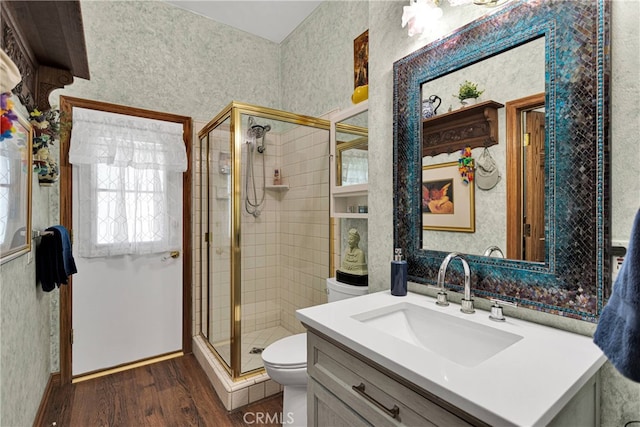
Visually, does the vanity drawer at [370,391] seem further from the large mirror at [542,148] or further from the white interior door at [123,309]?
the white interior door at [123,309]

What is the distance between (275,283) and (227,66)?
2.03 meters

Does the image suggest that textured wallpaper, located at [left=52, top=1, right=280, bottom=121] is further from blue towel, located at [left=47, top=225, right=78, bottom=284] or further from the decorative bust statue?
the decorative bust statue

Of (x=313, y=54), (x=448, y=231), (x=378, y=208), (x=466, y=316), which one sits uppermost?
(x=313, y=54)

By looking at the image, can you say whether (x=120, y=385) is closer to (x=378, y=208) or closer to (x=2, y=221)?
(x=2, y=221)

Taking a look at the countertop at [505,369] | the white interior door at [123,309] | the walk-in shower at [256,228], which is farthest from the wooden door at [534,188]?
the white interior door at [123,309]

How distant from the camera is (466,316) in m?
1.08

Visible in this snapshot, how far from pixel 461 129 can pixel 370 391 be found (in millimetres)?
1005

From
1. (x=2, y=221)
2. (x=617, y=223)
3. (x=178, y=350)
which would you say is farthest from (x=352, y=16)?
(x=178, y=350)

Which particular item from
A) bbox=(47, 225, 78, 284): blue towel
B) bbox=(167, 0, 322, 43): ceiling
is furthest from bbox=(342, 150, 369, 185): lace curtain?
bbox=(47, 225, 78, 284): blue towel

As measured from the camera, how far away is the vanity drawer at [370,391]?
705 mm

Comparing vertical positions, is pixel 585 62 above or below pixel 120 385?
above

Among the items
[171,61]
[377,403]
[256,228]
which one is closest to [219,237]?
[256,228]

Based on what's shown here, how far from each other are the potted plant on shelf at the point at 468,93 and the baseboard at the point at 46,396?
2711 mm

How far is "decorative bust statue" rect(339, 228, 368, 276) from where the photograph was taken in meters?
1.92
